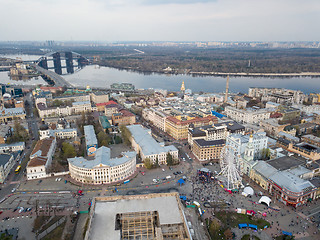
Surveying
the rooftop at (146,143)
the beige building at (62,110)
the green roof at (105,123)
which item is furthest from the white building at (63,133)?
the beige building at (62,110)

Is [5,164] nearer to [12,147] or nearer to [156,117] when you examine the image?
[12,147]

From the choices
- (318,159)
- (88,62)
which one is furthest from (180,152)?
(88,62)

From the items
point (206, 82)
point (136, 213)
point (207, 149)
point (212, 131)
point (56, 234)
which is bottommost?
point (56, 234)

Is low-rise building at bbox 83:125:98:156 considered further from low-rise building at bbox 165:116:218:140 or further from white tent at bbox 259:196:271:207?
white tent at bbox 259:196:271:207

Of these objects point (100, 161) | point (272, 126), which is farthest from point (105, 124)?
point (272, 126)

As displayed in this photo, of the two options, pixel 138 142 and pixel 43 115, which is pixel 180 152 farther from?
pixel 43 115

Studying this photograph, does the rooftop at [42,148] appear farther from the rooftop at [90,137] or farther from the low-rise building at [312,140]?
the low-rise building at [312,140]

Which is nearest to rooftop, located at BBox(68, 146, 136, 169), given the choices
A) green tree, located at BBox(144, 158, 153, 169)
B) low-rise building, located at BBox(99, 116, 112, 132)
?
green tree, located at BBox(144, 158, 153, 169)
